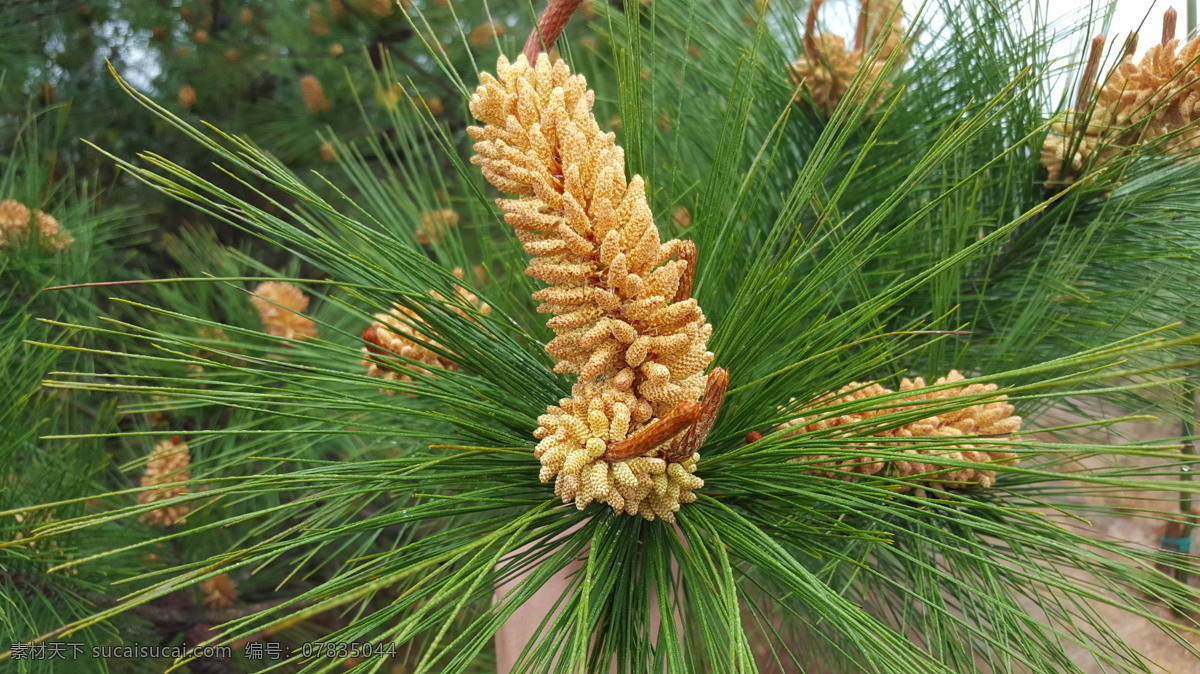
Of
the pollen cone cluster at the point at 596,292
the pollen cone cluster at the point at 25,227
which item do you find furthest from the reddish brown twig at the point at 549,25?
the pollen cone cluster at the point at 25,227

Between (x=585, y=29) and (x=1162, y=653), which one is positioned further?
(x=585, y=29)

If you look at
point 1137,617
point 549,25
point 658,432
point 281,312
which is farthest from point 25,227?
point 1137,617

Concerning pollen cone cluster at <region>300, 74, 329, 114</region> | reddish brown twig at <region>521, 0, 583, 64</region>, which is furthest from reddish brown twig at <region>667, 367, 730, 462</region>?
pollen cone cluster at <region>300, 74, 329, 114</region>

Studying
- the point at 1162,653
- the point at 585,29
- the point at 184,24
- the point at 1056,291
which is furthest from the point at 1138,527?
the point at 184,24

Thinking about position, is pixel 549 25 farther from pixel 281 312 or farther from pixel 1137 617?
pixel 1137 617

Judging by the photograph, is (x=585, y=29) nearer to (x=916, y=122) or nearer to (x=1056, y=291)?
(x=916, y=122)

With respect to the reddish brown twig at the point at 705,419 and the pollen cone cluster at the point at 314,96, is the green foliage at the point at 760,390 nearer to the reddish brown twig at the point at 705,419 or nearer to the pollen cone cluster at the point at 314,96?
the reddish brown twig at the point at 705,419
